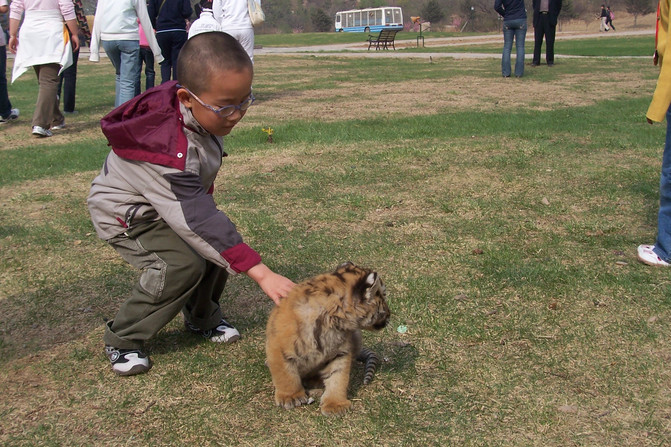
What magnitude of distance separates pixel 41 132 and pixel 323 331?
8.98 m

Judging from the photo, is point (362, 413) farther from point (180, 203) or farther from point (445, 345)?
point (180, 203)

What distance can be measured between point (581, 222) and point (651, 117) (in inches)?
57.3

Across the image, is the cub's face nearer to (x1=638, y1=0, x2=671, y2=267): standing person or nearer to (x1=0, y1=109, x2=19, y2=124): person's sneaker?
(x1=638, y1=0, x2=671, y2=267): standing person

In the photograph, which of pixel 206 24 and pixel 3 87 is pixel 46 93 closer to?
pixel 3 87

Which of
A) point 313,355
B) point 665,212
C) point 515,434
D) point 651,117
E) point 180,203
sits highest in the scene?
point 651,117

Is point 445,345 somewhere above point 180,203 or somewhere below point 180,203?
below

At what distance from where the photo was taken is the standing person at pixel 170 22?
11820 mm

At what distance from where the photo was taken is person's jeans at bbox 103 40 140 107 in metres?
10.1

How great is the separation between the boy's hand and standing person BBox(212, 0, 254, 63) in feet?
32.1

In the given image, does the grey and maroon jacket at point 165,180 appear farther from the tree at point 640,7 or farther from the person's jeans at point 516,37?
the tree at point 640,7

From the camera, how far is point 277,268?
16.5ft

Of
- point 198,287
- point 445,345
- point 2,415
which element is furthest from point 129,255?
point 445,345

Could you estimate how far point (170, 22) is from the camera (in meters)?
11.9

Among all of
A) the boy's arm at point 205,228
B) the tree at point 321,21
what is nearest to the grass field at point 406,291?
the boy's arm at point 205,228
